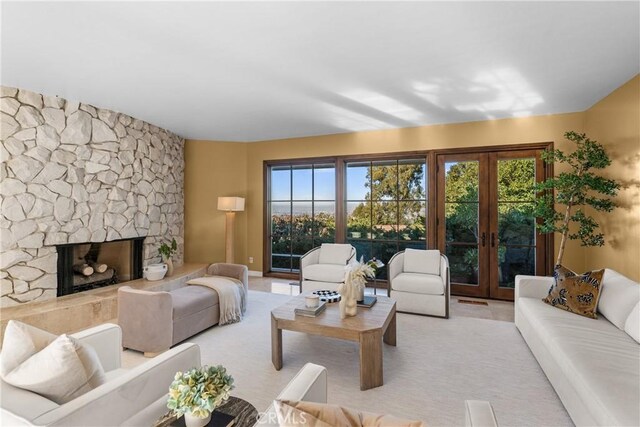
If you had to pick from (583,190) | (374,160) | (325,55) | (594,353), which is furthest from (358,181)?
(594,353)

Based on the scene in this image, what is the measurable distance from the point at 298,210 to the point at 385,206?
1781 millimetres

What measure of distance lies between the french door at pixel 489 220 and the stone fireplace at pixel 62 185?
16.5ft

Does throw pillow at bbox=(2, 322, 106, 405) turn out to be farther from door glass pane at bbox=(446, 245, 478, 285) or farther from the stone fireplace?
door glass pane at bbox=(446, 245, 478, 285)

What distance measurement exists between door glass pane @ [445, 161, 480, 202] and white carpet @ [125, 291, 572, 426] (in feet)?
6.69

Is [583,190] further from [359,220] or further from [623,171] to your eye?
[359,220]

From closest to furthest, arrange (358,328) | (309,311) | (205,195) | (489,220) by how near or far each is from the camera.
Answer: (358,328)
(309,311)
(489,220)
(205,195)

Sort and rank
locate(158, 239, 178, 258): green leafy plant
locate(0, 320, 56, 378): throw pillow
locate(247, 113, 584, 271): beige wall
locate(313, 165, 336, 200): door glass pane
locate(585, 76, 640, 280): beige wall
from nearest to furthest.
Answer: locate(0, 320, 56, 378): throw pillow, locate(585, 76, 640, 280): beige wall, locate(247, 113, 584, 271): beige wall, locate(158, 239, 178, 258): green leafy plant, locate(313, 165, 336, 200): door glass pane

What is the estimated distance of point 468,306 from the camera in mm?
4469

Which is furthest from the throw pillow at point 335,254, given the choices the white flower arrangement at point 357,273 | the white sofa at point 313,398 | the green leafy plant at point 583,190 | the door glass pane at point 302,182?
the white sofa at point 313,398

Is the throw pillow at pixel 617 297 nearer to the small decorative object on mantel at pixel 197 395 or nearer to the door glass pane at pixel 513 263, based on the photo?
the door glass pane at pixel 513 263

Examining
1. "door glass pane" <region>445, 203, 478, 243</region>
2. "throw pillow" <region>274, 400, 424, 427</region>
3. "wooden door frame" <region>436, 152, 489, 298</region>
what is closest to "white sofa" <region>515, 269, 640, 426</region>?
"throw pillow" <region>274, 400, 424, 427</region>

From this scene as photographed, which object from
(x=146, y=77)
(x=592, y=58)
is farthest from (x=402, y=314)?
(x=146, y=77)

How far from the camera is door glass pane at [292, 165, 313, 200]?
6.14 m

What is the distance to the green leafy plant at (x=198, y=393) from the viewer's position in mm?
1211
